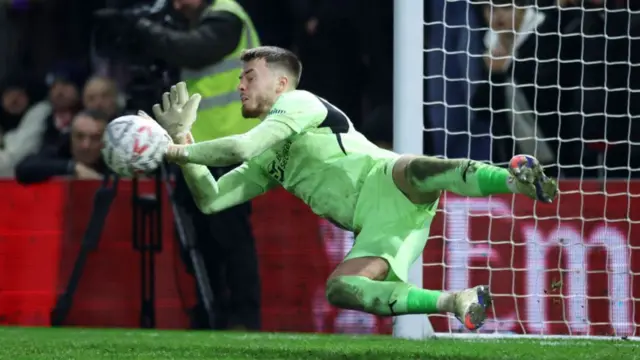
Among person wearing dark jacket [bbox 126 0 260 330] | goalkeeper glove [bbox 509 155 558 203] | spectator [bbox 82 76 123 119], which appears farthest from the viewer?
spectator [bbox 82 76 123 119]

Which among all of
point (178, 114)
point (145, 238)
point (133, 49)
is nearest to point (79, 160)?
point (145, 238)

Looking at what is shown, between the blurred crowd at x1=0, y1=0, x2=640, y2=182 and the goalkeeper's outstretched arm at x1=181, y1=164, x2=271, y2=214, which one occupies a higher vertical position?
the blurred crowd at x1=0, y1=0, x2=640, y2=182

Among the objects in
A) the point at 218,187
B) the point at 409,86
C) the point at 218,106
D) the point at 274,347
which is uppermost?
the point at 409,86

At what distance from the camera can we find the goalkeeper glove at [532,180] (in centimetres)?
603

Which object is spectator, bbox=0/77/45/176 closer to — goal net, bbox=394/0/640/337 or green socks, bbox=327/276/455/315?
goal net, bbox=394/0/640/337

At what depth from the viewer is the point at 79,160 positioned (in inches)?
407

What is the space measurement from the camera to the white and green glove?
3.02m

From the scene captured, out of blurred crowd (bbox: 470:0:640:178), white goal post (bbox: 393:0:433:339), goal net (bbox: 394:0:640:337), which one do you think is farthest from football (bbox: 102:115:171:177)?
blurred crowd (bbox: 470:0:640:178)

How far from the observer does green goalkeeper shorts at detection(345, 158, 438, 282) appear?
6.59 metres

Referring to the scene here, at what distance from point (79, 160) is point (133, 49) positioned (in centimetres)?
88

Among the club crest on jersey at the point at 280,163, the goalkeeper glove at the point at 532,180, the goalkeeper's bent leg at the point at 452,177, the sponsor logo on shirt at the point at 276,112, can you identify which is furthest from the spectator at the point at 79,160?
the goalkeeper glove at the point at 532,180

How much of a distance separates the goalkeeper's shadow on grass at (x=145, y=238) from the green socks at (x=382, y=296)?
3576mm

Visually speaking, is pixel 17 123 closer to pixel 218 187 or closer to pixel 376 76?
pixel 376 76

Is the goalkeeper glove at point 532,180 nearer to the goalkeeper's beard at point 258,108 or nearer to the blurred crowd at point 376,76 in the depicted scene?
the goalkeeper's beard at point 258,108
